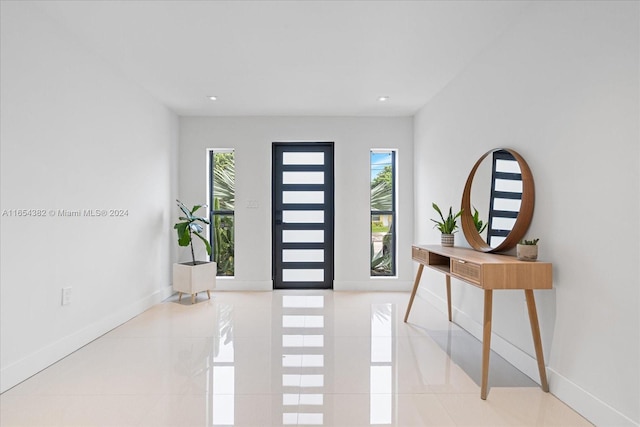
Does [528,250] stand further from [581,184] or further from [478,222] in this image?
[478,222]

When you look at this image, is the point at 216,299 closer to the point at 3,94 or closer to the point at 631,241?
the point at 3,94

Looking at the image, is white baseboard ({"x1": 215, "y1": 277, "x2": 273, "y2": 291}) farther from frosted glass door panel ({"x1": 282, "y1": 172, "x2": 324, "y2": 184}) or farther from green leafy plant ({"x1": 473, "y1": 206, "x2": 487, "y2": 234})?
green leafy plant ({"x1": 473, "y1": 206, "x2": 487, "y2": 234})

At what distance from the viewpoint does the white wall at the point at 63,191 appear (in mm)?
2328

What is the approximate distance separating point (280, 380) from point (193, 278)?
240 centimetres

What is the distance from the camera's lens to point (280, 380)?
2.39 meters

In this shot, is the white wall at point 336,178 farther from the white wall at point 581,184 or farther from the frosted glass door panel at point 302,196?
the white wall at point 581,184

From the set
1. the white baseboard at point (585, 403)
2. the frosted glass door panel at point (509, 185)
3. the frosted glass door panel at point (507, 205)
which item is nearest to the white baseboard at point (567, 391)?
the white baseboard at point (585, 403)

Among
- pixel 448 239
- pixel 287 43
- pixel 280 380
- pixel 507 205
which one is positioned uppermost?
pixel 287 43

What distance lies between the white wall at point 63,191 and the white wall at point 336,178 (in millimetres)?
1034

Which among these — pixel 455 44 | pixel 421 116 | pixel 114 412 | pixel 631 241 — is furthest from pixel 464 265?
pixel 421 116

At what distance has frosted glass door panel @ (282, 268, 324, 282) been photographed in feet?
17.6

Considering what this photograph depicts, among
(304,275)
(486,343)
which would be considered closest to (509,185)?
(486,343)

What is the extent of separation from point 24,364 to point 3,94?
1756 millimetres

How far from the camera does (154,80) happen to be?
380 centimetres
